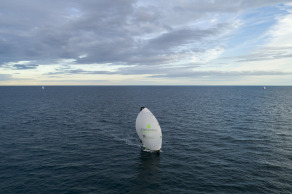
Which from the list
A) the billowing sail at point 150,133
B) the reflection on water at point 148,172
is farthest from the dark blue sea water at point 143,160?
the billowing sail at point 150,133

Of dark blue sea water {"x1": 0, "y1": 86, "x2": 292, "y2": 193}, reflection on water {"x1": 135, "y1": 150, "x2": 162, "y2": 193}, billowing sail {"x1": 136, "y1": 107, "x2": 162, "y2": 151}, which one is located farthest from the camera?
billowing sail {"x1": 136, "y1": 107, "x2": 162, "y2": 151}

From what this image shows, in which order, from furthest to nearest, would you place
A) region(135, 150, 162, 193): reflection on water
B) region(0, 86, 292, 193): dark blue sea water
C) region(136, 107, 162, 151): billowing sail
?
1. region(136, 107, 162, 151): billowing sail
2. region(135, 150, 162, 193): reflection on water
3. region(0, 86, 292, 193): dark blue sea water

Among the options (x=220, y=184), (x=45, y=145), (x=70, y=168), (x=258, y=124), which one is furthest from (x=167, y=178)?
(x=258, y=124)

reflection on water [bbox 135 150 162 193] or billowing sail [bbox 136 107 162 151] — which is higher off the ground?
billowing sail [bbox 136 107 162 151]

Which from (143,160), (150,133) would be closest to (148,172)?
(143,160)

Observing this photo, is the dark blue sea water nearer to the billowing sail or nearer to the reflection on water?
the reflection on water

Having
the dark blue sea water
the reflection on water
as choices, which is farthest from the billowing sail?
the dark blue sea water

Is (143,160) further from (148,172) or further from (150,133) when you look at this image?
(150,133)

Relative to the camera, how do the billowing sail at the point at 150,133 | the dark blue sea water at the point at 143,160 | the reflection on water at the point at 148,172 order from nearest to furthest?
the dark blue sea water at the point at 143,160 < the reflection on water at the point at 148,172 < the billowing sail at the point at 150,133

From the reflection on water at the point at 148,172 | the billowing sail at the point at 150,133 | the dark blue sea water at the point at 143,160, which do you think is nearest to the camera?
the dark blue sea water at the point at 143,160

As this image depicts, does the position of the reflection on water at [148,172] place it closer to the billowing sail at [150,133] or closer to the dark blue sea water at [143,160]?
the dark blue sea water at [143,160]
